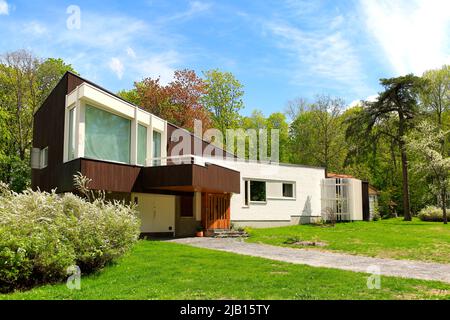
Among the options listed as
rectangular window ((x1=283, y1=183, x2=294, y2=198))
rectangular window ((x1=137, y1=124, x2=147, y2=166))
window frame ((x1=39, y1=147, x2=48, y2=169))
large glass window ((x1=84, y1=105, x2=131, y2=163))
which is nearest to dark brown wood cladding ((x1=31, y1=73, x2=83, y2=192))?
window frame ((x1=39, y1=147, x2=48, y2=169))

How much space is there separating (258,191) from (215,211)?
15.9 feet

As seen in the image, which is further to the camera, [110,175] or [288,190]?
[288,190]

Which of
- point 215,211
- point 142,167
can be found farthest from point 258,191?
point 142,167

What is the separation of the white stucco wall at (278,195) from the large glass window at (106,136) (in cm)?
624

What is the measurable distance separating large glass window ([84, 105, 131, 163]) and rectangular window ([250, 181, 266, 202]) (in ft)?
33.2

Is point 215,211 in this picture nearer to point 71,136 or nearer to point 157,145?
point 157,145

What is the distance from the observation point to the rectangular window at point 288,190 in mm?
28209

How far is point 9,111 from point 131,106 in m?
22.5

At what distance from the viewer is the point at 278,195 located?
27.5 metres

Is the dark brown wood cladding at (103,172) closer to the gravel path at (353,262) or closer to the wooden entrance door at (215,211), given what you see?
the wooden entrance door at (215,211)

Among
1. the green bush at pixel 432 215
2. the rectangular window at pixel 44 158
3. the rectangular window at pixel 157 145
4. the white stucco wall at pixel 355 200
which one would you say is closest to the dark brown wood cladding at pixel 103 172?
the rectangular window at pixel 44 158

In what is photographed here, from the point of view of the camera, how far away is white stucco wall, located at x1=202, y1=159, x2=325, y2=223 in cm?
2503

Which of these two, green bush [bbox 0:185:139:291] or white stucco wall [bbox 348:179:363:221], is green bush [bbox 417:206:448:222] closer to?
white stucco wall [bbox 348:179:363:221]

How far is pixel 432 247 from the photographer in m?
15.2
